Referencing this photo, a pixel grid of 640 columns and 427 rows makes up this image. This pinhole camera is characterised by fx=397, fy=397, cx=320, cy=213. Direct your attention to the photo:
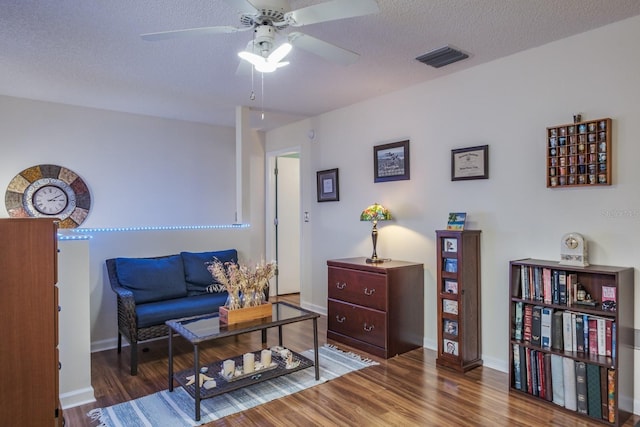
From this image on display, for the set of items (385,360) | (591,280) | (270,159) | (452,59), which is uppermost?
(452,59)

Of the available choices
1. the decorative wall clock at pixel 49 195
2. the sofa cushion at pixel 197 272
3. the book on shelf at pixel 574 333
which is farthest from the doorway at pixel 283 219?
the book on shelf at pixel 574 333

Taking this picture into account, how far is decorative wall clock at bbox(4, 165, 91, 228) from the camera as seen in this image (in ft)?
13.3

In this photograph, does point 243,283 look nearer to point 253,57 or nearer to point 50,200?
point 253,57

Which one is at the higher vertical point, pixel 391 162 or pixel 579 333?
pixel 391 162

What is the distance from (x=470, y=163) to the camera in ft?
10.8

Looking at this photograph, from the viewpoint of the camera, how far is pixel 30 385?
6.44 ft

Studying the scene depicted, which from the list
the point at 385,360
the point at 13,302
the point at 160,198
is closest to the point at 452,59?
the point at 385,360

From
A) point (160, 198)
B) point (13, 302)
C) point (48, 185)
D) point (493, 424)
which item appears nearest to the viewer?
point (13, 302)

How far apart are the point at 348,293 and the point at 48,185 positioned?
3347 millimetres

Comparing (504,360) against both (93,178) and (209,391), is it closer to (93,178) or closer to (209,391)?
(209,391)

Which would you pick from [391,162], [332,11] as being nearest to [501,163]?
[391,162]

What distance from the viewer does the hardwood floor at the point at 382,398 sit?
2.38 m

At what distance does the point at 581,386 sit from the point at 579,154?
1.47 metres

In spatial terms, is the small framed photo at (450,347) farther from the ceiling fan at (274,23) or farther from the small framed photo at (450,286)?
the ceiling fan at (274,23)
